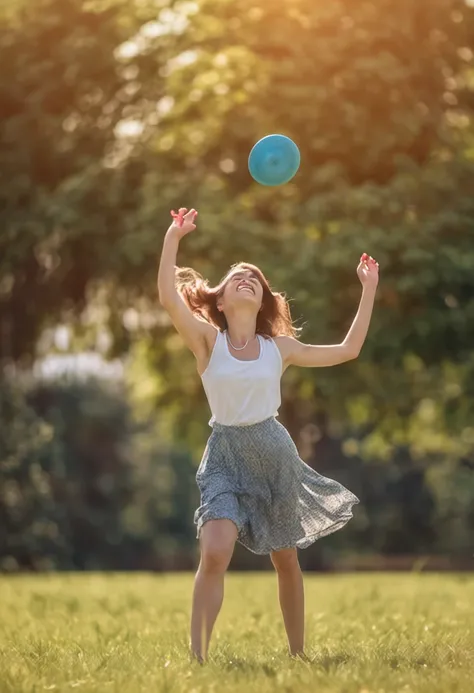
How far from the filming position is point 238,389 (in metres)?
5.67

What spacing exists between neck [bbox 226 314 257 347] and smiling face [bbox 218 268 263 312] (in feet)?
0.17

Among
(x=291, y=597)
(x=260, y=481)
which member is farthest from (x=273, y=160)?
(x=291, y=597)

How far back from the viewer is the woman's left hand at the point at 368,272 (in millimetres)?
6133

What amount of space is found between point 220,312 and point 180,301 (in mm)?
423

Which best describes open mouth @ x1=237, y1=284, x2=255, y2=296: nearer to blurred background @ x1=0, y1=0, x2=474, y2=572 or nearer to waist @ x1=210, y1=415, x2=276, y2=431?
waist @ x1=210, y1=415, x2=276, y2=431

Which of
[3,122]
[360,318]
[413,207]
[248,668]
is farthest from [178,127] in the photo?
[248,668]

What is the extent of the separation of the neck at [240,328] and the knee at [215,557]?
954 mm

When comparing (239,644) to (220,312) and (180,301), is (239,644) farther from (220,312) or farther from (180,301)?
(180,301)

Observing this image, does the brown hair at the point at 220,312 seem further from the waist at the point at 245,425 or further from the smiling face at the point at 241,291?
the waist at the point at 245,425

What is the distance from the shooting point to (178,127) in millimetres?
18062

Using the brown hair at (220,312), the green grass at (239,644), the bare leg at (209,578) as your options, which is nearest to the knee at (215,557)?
the bare leg at (209,578)

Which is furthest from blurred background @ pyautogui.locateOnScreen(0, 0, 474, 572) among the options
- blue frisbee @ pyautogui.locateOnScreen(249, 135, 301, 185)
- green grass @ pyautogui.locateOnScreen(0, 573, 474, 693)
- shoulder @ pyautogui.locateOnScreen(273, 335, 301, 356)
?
shoulder @ pyautogui.locateOnScreen(273, 335, 301, 356)

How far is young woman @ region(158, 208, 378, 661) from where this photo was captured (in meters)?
5.61

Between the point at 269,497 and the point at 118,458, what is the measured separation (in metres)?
29.2
